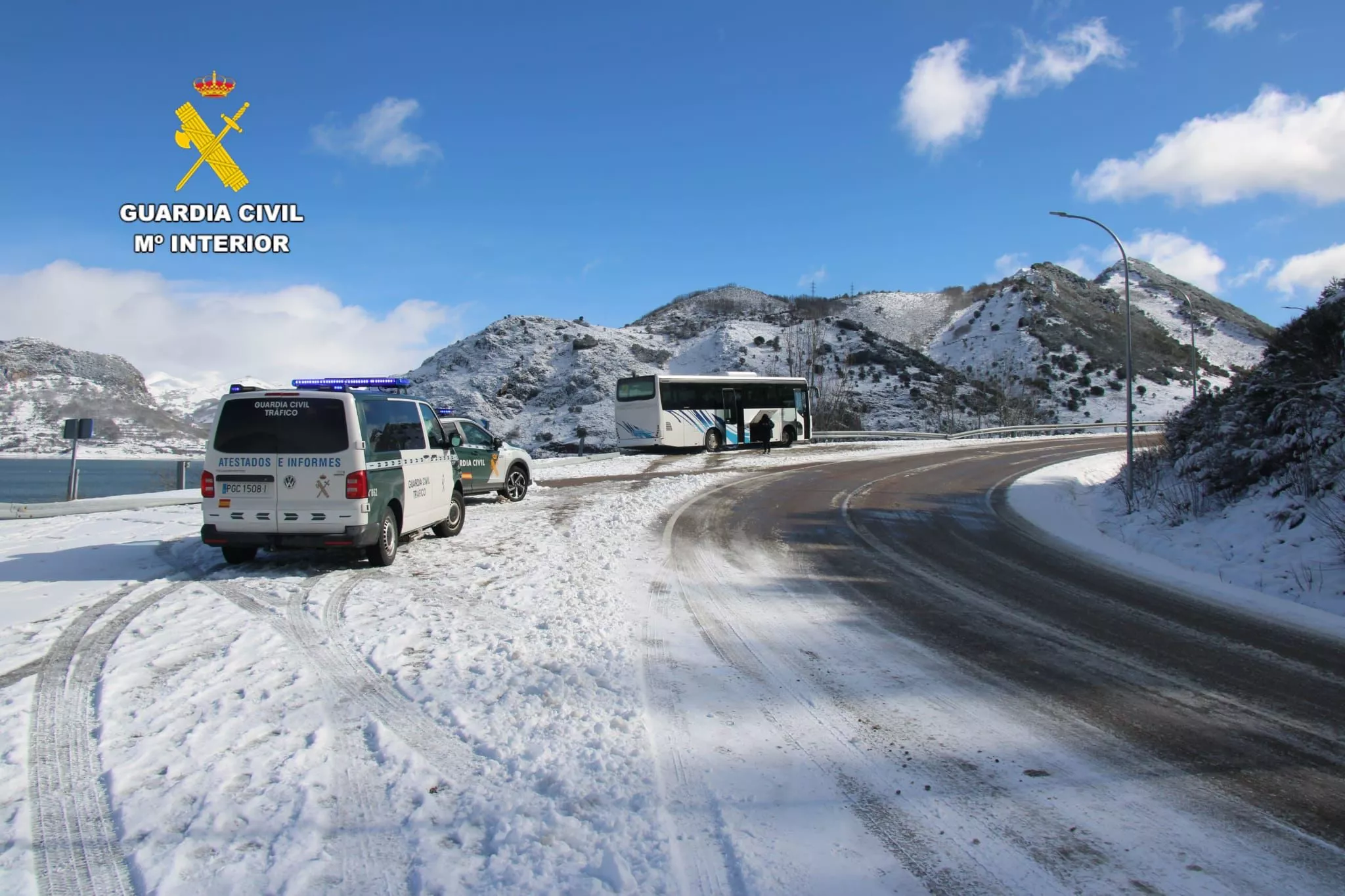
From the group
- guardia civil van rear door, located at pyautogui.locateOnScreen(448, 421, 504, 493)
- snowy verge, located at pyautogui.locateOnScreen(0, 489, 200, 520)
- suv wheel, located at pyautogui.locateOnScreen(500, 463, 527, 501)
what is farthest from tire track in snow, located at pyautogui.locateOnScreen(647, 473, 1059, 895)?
snowy verge, located at pyautogui.locateOnScreen(0, 489, 200, 520)

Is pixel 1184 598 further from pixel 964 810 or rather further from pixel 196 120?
pixel 196 120

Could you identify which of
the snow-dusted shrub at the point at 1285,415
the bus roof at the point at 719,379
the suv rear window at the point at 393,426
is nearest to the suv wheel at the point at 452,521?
the suv rear window at the point at 393,426

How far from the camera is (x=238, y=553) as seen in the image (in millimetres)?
9383

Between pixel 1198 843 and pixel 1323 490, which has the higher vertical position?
pixel 1323 490

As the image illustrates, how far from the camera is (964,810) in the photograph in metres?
3.63

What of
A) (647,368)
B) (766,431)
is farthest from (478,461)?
(647,368)

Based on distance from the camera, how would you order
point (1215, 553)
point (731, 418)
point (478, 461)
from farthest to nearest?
point (731, 418) < point (478, 461) < point (1215, 553)

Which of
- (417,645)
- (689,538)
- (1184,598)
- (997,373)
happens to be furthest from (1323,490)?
(997,373)

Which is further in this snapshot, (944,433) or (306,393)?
(944,433)

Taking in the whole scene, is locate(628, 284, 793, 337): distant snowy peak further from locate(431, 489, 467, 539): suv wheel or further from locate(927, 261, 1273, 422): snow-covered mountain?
locate(431, 489, 467, 539): suv wheel

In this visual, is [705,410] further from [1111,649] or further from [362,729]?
[362,729]

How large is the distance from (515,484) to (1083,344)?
81832mm

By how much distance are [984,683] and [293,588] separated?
22.5 feet

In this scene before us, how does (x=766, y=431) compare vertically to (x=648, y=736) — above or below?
above
